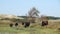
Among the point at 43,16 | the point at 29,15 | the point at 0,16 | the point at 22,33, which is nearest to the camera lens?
the point at 22,33

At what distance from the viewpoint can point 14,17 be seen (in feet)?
126

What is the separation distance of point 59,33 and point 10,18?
22836 mm

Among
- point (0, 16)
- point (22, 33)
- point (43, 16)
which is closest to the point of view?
point (22, 33)

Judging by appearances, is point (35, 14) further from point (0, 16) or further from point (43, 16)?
point (0, 16)

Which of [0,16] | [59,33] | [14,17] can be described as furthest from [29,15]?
[59,33]

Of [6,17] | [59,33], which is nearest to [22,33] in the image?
[59,33]

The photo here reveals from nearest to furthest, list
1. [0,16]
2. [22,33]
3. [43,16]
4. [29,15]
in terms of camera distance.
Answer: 1. [22,33]
2. [0,16]
3. [43,16]
4. [29,15]

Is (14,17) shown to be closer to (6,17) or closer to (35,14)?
(6,17)

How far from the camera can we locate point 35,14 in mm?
43969

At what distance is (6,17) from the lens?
37969mm

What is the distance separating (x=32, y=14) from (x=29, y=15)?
162cm

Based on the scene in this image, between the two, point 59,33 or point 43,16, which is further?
point 43,16

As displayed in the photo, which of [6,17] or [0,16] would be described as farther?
[6,17]

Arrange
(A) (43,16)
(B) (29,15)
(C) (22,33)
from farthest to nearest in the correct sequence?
(B) (29,15)
(A) (43,16)
(C) (22,33)
